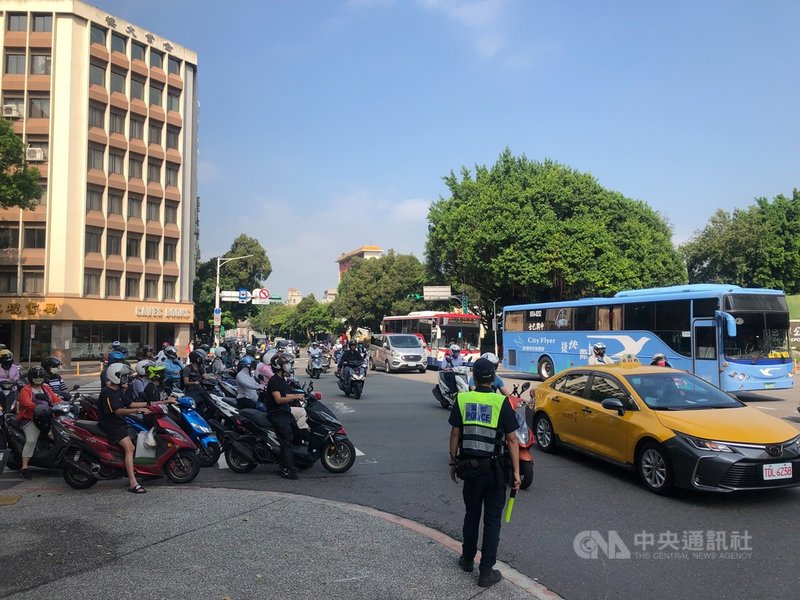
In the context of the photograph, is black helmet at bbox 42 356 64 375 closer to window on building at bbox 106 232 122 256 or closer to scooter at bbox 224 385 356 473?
scooter at bbox 224 385 356 473

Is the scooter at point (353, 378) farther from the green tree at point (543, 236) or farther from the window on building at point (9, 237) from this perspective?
the window on building at point (9, 237)

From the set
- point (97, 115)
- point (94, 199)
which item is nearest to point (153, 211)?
point (94, 199)

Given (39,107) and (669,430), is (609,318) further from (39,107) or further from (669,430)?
(39,107)

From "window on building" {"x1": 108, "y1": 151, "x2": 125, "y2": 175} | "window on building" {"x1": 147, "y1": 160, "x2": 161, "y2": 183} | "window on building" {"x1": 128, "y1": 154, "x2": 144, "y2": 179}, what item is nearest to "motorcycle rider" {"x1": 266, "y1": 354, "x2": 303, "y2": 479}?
"window on building" {"x1": 108, "y1": 151, "x2": 125, "y2": 175}

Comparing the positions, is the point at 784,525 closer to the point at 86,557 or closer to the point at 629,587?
the point at 629,587

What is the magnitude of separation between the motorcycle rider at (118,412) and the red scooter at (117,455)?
0.18 m

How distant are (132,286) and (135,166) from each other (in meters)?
8.25

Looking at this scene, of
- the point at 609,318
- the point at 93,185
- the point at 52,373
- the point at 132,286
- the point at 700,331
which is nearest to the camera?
the point at 52,373

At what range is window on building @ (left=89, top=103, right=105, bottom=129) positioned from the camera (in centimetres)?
3994

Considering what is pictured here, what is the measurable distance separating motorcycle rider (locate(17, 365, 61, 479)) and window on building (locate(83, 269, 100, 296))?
3508 cm

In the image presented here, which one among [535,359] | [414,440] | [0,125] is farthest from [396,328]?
[414,440]

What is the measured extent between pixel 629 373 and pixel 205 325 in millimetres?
57835

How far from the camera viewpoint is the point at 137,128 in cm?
4306

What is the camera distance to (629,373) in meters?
7.89
